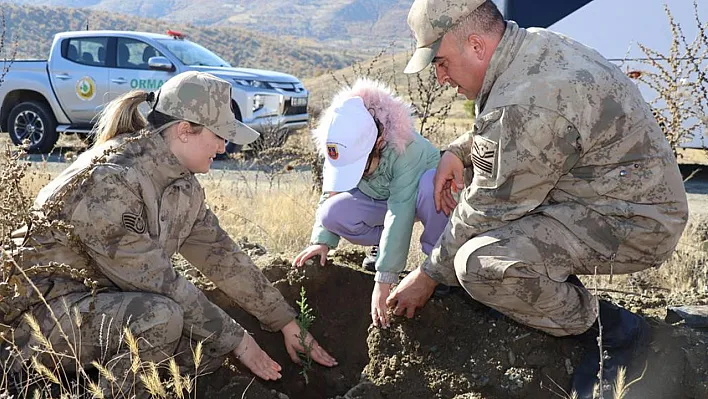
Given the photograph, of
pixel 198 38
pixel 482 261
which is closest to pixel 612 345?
pixel 482 261

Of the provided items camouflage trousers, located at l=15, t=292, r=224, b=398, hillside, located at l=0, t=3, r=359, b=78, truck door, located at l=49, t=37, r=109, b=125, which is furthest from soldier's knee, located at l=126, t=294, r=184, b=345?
hillside, located at l=0, t=3, r=359, b=78

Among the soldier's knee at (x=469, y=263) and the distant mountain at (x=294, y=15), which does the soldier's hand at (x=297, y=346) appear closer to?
the soldier's knee at (x=469, y=263)

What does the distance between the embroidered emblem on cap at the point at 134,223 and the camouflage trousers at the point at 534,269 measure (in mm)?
1163

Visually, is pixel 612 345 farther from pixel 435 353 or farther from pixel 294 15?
pixel 294 15

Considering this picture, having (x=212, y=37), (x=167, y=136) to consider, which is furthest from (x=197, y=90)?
(x=212, y=37)

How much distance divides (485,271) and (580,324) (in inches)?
17.4

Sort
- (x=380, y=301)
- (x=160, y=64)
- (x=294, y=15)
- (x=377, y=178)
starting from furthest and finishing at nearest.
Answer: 1. (x=294, y=15)
2. (x=160, y=64)
3. (x=377, y=178)
4. (x=380, y=301)

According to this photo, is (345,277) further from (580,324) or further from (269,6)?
(269,6)

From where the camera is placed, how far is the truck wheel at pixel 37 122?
38.7 ft

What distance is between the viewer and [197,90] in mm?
3121

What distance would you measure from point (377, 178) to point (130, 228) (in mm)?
1276

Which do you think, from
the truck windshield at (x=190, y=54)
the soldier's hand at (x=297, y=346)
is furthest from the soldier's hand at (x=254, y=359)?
the truck windshield at (x=190, y=54)

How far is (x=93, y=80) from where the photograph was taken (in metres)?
11.6

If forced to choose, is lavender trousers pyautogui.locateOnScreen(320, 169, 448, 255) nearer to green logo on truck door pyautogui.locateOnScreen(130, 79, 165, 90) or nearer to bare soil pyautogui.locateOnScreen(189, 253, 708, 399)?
bare soil pyautogui.locateOnScreen(189, 253, 708, 399)
